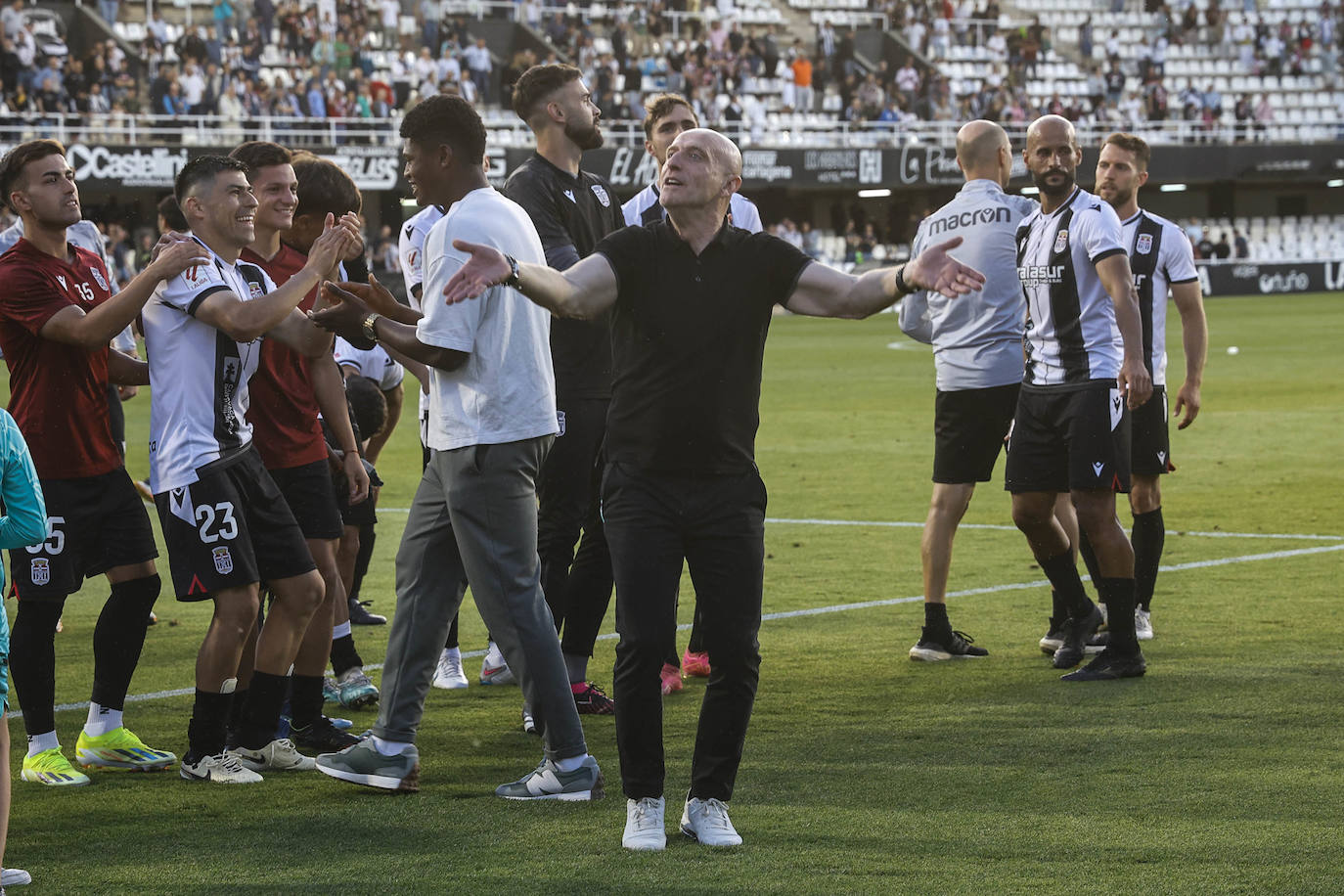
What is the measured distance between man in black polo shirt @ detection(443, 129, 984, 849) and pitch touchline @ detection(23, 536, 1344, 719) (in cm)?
290

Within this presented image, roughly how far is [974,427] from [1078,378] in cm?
60

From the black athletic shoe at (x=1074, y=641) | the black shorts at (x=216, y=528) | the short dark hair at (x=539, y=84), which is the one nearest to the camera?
the black shorts at (x=216, y=528)

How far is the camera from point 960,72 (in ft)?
166

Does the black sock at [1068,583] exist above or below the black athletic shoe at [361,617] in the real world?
above

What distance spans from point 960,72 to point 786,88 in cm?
687

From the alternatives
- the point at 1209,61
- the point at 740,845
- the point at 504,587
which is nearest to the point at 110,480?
the point at 504,587

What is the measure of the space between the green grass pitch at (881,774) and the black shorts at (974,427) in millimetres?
815

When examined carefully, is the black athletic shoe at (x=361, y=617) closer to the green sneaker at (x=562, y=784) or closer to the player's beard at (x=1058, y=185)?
the green sneaker at (x=562, y=784)

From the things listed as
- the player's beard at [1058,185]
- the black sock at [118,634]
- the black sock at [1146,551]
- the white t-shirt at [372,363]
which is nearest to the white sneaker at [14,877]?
the black sock at [118,634]

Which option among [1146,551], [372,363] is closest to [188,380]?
[372,363]

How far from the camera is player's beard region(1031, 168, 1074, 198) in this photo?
7.01 meters

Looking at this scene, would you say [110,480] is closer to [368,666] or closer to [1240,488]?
[368,666]

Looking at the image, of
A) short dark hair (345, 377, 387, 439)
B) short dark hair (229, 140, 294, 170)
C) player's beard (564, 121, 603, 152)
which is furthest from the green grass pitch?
player's beard (564, 121, 603, 152)

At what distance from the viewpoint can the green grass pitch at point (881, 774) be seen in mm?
4465
